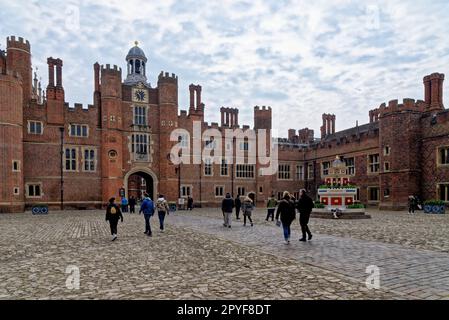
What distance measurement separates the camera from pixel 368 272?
23.4 feet

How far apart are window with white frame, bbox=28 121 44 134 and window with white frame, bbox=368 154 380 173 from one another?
36060 millimetres

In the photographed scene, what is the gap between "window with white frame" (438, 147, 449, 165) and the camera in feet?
99.8

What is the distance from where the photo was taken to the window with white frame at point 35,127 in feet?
109

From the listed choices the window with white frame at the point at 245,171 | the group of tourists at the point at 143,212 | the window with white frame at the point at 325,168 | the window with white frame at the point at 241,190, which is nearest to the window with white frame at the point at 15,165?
the group of tourists at the point at 143,212

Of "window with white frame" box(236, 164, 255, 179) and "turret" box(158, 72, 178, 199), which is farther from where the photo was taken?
"window with white frame" box(236, 164, 255, 179)

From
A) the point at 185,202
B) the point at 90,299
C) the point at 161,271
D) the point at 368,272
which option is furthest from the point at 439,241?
the point at 185,202

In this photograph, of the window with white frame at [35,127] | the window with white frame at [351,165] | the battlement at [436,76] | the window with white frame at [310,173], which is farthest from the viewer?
the window with white frame at [310,173]

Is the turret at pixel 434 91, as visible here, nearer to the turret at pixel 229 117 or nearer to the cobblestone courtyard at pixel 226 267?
the turret at pixel 229 117

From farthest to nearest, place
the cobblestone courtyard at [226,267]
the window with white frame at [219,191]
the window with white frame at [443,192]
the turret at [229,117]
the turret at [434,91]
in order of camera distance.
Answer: the turret at [229,117], the window with white frame at [219,191], the turret at [434,91], the window with white frame at [443,192], the cobblestone courtyard at [226,267]

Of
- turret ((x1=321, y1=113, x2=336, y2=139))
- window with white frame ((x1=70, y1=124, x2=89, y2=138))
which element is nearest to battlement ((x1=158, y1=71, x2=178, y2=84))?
window with white frame ((x1=70, y1=124, x2=89, y2=138))

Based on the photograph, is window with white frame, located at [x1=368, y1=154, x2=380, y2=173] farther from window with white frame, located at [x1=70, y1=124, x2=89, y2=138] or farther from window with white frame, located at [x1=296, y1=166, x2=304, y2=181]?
window with white frame, located at [x1=70, y1=124, x2=89, y2=138]

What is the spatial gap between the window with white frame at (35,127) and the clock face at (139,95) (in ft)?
33.4

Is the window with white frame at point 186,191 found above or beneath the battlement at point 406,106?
beneath

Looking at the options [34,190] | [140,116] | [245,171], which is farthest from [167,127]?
[34,190]
